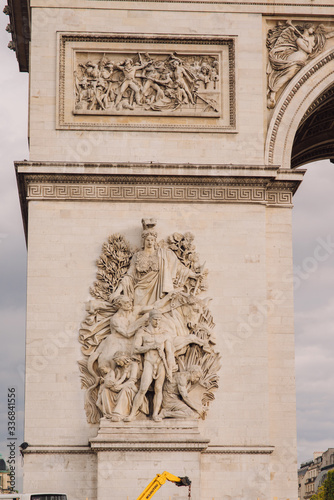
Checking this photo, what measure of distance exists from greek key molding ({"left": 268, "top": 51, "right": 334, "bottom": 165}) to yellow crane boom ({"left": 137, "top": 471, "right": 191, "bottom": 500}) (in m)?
7.23

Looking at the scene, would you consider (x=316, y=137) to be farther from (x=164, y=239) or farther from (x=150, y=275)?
(x=150, y=275)

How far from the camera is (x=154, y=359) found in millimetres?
21359

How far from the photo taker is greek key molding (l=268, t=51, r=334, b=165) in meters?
23.5

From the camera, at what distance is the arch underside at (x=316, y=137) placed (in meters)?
27.3

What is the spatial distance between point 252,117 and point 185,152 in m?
1.61

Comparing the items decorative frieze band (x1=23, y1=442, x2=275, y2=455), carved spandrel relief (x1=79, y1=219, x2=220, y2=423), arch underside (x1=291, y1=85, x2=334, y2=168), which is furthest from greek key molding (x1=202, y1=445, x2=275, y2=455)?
arch underside (x1=291, y1=85, x2=334, y2=168)

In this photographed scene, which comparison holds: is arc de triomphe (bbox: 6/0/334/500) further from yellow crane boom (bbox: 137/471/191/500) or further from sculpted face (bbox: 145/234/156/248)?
yellow crane boom (bbox: 137/471/191/500)

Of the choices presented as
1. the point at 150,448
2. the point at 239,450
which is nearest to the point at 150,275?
the point at 150,448

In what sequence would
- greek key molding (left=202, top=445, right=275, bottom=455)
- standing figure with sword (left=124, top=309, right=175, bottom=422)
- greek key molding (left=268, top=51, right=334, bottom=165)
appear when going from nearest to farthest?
1. standing figure with sword (left=124, top=309, right=175, bottom=422)
2. greek key molding (left=202, top=445, right=275, bottom=455)
3. greek key molding (left=268, top=51, right=334, bottom=165)

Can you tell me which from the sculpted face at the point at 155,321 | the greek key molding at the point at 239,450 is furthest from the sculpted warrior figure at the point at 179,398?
the sculpted face at the point at 155,321

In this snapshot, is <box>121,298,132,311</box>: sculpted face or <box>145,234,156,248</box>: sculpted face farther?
<box>145,234,156,248</box>: sculpted face

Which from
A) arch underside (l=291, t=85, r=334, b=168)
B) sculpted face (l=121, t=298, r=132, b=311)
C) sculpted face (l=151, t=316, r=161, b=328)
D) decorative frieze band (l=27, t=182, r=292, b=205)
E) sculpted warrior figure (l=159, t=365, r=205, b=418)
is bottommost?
sculpted warrior figure (l=159, t=365, r=205, b=418)

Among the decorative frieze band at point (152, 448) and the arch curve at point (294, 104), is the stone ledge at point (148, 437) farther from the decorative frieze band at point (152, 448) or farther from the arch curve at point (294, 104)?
the arch curve at point (294, 104)

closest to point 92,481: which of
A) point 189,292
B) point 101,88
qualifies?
point 189,292
